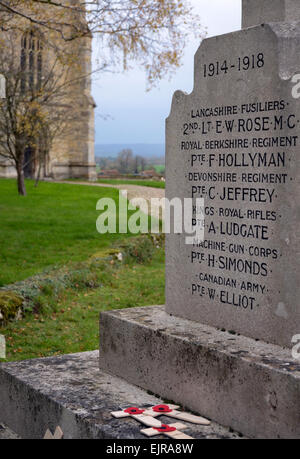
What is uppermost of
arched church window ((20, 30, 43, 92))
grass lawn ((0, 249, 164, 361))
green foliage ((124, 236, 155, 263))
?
arched church window ((20, 30, 43, 92))

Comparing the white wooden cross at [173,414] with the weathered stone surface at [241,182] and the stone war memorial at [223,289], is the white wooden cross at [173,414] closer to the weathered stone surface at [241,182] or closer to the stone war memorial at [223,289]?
the stone war memorial at [223,289]

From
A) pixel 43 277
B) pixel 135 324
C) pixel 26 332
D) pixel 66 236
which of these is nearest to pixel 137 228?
pixel 66 236

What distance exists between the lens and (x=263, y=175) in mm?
4176

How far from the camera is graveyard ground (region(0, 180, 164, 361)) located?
761 centimetres

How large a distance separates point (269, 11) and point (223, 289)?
6.38 feet

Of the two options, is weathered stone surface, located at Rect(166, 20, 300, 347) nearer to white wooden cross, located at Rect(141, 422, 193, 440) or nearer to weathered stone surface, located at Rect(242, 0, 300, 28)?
weathered stone surface, located at Rect(242, 0, 300, 28)

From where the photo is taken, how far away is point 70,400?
4301 millimetres

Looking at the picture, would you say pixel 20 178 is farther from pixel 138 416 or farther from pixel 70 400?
pixel 138 416

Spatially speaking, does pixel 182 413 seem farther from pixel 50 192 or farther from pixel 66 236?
pixel 50 192

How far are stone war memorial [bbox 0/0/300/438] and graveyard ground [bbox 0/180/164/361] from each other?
2.38 metres

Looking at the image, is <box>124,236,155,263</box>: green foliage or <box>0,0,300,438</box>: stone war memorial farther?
<box>124,236,155,263</box>: green foliage

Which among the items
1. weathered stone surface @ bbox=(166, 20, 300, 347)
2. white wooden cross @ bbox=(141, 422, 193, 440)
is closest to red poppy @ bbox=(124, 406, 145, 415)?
white wooden cross @ bbox=(141, 422, 193, 440)

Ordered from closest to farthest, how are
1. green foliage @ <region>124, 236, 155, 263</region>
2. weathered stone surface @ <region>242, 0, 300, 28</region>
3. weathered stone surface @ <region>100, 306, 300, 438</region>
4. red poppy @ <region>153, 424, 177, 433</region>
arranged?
weathered stone surface @ <region>100, 306, 300, 438</region> → red poppy @ <region>153, 424, 177, 433</region> → weathered stone surface @ <region>242, 0, 300, 28</region> → green foliage @ <region>124, 236, 155, 263</region>

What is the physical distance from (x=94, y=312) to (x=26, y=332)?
127cm
